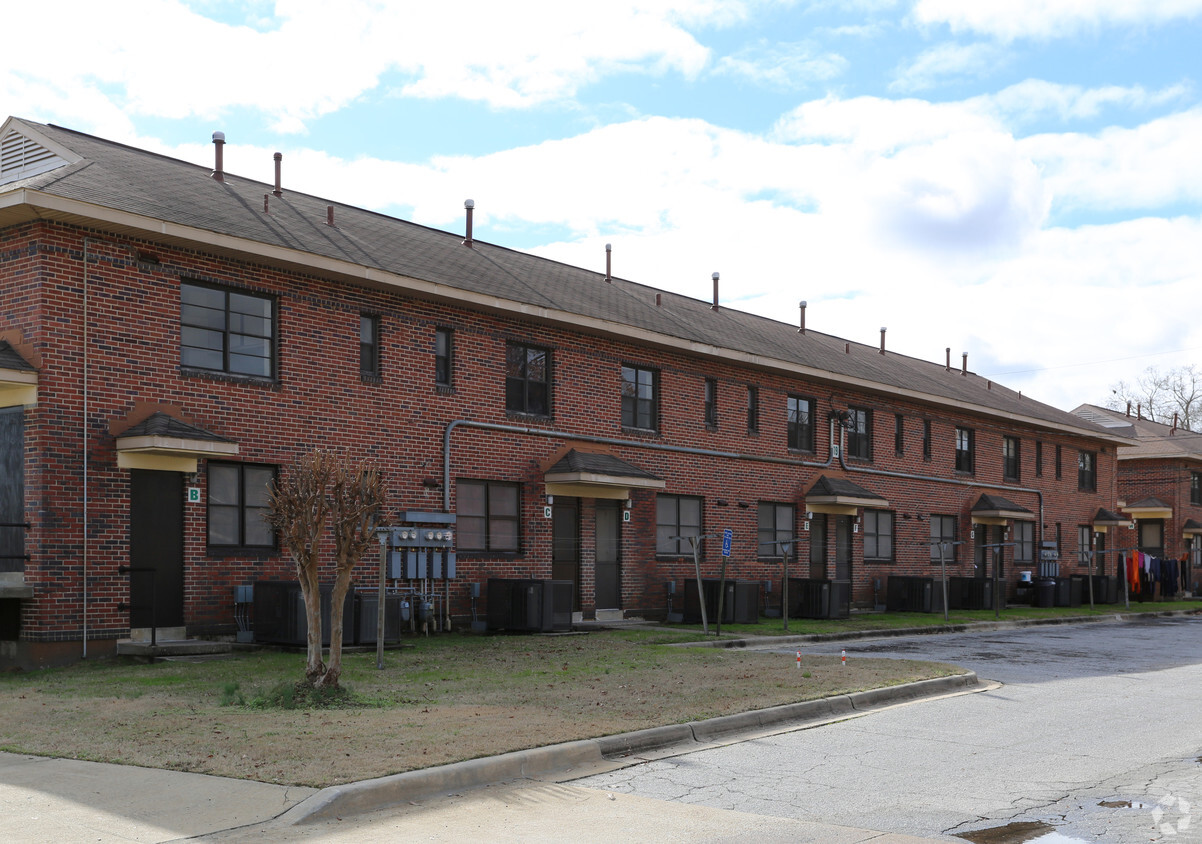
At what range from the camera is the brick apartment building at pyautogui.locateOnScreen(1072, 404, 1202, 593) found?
49562 millimetres

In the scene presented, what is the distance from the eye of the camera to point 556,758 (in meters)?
8.95

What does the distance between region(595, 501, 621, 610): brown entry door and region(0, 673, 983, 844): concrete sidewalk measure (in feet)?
47.2

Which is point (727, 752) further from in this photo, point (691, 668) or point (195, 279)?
point (195, 279)

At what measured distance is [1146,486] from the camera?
51.1 meters

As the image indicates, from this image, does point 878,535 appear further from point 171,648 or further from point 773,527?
point 171,648

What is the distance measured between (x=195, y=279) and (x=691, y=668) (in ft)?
30.1

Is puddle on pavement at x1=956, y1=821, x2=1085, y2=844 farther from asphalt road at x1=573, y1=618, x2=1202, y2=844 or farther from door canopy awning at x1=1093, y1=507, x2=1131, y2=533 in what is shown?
door canopy awning at x1=1093, y1=507, x2=1131, y2=533

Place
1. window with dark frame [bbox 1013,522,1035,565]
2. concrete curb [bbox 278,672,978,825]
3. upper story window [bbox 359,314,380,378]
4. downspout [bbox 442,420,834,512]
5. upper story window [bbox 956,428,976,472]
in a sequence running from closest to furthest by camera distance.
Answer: concrete curb [bbox 278,672,978,825] < upper story window [bbox 359,314,380,378] < downspout [bbox 442,420,834,512] < upper story window [bbox 956,428,976,472] < window with dark frame [bbox 1013,522,1035,565]

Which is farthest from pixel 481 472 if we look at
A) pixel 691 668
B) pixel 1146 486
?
pixel 1146 486

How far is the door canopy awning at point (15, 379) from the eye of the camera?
14852 mm

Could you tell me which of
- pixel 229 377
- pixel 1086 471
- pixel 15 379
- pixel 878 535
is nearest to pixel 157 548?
pixel 229 377

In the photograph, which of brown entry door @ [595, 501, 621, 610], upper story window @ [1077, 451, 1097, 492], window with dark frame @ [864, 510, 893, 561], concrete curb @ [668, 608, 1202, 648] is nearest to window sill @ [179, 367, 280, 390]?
concrete curb @ [668, 608, 1202, 648]

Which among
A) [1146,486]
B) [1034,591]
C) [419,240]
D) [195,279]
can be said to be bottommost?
[1034,591]

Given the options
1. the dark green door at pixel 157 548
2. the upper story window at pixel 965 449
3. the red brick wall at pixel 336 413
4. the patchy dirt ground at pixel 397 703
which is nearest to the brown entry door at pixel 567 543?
the red brick wall at pixel 336 413
